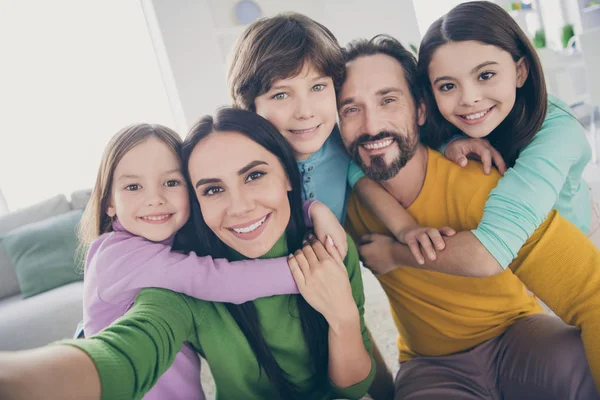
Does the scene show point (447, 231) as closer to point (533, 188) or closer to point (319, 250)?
point (533, 188)

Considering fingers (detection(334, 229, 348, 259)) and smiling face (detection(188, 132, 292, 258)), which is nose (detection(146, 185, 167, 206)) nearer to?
smiling face (detection(188, 132, 292, 258))

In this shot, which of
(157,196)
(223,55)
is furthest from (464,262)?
(223,55)

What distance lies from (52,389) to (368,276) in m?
2.52

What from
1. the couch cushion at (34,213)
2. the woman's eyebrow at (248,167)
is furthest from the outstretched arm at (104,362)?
the couch cushion at (34,213)

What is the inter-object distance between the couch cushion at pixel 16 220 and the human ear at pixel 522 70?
3.21 metres

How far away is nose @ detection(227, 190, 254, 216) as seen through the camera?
1046mm

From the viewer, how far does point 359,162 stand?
1343 mm

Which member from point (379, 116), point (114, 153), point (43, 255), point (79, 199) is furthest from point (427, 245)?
point (79, 199)

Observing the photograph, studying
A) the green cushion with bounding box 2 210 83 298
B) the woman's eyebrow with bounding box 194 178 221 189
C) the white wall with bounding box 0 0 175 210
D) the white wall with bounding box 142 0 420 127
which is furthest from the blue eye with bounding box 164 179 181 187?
the white wall with bounding box 0 0 175 210

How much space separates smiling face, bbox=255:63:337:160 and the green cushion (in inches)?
80.0

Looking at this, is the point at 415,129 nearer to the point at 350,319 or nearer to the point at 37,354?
the point at 350,319

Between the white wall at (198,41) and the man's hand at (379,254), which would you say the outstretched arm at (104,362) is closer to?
the man's hand at (379,254)

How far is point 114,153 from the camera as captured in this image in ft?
3.86

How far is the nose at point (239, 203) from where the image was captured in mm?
1046
